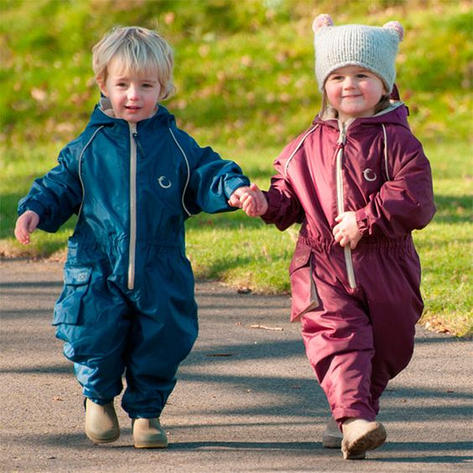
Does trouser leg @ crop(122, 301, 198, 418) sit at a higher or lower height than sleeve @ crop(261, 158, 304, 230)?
lower

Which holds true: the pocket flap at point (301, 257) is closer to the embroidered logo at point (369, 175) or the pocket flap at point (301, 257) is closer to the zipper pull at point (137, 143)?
the embroidered logo at point (369, 175)

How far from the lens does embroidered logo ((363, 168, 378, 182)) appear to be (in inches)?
163

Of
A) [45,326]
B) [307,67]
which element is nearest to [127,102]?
[45,326]

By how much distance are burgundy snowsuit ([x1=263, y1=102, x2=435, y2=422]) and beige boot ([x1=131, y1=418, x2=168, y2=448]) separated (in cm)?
60

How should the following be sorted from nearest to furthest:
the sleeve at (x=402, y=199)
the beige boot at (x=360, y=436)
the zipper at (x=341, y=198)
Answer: the beige boot at (x=360, y=436)
the sleeve at (x=402, y=199)
the zipper at (x=341, y=198)

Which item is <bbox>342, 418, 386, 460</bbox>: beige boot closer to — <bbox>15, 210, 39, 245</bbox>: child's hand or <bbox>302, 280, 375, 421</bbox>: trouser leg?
<bbox>302, 280, 375, 421</bbox>: trouser leg

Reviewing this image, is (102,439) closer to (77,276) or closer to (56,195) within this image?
(77,276)

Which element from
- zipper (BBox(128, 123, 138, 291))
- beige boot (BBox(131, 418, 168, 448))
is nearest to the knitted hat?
zipper (BBox(128, 123, 138, 291))

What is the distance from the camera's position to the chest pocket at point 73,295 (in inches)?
165

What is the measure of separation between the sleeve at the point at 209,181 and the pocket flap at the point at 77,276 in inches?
17.5

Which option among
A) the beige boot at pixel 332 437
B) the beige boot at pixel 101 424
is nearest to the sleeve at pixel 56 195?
the beige boot at pixel 101 424

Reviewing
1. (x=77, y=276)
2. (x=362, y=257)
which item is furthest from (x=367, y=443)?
(x=77, y=276)

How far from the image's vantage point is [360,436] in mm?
3906

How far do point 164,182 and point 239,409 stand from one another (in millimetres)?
1042
